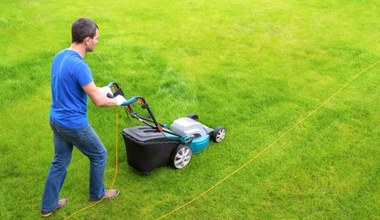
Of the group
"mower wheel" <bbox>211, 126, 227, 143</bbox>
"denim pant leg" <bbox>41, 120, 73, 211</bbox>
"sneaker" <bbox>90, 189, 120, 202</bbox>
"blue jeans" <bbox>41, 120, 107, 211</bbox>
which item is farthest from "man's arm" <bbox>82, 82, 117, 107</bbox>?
"mower wheel" <bbox>211, 126, 227, 143</bbox>

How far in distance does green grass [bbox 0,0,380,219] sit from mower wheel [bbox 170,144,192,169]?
0.34 feet

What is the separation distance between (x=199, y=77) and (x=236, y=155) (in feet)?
6.50

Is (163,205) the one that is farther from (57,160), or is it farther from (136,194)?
(57,160)

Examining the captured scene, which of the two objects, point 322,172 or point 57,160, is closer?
point 57,160

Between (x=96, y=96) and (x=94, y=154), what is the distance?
0.65m

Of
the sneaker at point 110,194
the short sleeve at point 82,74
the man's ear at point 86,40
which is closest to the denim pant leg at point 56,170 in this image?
the sneaker at point 110,194

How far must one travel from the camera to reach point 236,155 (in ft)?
15.8

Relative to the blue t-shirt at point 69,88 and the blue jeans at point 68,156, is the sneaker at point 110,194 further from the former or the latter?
the blue t-shirt at point 69,88

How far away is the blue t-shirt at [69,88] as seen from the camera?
10.3 ft

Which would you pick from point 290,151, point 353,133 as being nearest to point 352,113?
point 353,133

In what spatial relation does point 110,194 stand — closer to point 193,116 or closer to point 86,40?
point 193,116

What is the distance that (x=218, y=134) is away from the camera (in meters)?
4.93

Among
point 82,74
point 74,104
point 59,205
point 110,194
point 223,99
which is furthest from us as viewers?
point 223,99

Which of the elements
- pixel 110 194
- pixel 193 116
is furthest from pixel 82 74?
pixel 193 116
